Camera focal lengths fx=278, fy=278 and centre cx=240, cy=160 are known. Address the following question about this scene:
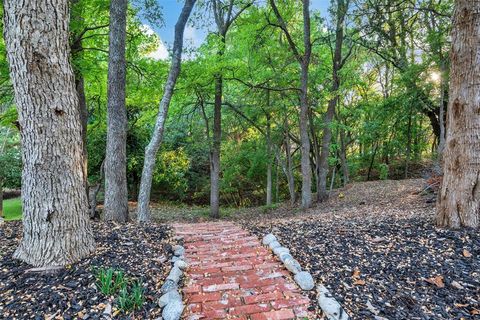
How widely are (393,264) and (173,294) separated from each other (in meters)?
2.01

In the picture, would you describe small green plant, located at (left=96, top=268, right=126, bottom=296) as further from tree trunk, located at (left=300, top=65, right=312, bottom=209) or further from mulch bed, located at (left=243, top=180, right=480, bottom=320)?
tree trunk, located at (left=300, top=65, right=312, bottom=209)

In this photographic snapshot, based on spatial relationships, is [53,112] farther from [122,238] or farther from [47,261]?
[122,238]

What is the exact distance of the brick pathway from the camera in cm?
207

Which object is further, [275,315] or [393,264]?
[393,264]

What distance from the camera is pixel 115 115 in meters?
4.27

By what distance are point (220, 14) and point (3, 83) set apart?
497 cm

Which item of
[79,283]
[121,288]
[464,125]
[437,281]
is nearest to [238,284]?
[121,288]

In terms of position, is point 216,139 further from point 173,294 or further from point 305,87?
point 173,294

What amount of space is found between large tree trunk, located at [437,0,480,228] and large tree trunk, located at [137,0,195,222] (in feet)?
12.8

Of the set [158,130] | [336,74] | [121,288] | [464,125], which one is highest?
[336,74]

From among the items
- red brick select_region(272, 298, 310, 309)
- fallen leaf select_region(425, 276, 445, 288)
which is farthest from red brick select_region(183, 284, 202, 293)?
fallen leaf select_region(425, 276, 445, 288)

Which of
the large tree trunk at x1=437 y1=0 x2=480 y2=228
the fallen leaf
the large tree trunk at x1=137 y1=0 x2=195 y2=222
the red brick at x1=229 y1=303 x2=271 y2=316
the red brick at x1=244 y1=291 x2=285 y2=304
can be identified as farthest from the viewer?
the large tree trunk at x1=137 y1=0 x2=195 y2=222

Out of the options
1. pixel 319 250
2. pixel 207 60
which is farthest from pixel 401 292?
pixel 207 60

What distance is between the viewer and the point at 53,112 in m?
2.37
